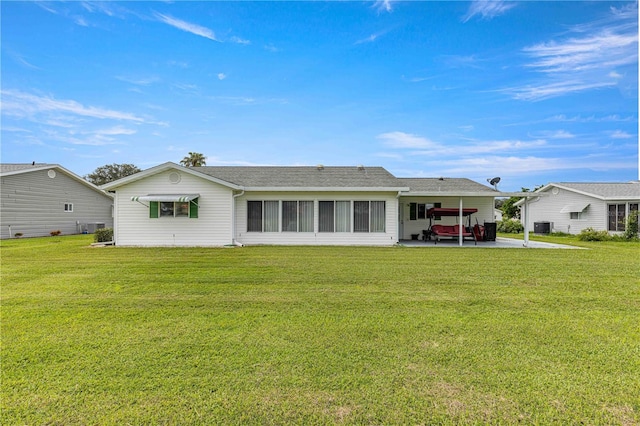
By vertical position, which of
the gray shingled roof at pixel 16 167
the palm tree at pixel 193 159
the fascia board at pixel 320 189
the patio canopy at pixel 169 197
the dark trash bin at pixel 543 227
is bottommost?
the dark trash bin at pixel 543 227

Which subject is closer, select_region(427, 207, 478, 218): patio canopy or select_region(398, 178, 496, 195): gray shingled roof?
select_region(427, 207, 478, 218): patio canopy

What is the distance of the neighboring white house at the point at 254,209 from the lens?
43.5 feet

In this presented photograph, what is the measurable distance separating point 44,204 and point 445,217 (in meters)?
23.8

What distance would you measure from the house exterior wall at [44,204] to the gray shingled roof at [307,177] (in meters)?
10.9

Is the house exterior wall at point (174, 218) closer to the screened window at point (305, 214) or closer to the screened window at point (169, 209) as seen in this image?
the screened window at point (169, 209)

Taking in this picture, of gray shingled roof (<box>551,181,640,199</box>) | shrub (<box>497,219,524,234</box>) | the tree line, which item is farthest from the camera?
the tree line

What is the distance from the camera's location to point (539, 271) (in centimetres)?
777

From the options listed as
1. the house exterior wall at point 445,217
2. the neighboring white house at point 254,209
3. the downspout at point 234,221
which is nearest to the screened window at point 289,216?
the neighboring white house at point 254,209

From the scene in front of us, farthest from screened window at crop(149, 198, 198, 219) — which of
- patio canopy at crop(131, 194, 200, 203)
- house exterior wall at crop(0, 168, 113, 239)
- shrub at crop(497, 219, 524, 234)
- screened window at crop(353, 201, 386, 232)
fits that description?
shrub at crop(497, 219, 524, 234)

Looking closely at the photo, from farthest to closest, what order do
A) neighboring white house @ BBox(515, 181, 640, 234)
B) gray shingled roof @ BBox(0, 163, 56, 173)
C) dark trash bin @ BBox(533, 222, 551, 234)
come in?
dark trash bin @ BBox(533, 222, 551, 234)
neighboring white house @ BBox(515, 181, 640, 234)
gray shingled roof @ BBox(0, 163, 56, 173)

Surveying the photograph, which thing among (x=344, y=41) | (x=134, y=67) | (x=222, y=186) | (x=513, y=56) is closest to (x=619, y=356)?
(x=222, y=186)

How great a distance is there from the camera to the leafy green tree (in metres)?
45.0

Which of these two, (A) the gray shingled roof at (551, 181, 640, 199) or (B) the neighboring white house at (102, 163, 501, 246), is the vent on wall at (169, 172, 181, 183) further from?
(A) the gray shingled roof at (551, 181, 640, 199)

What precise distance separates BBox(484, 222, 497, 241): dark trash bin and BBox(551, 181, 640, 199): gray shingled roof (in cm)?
996
